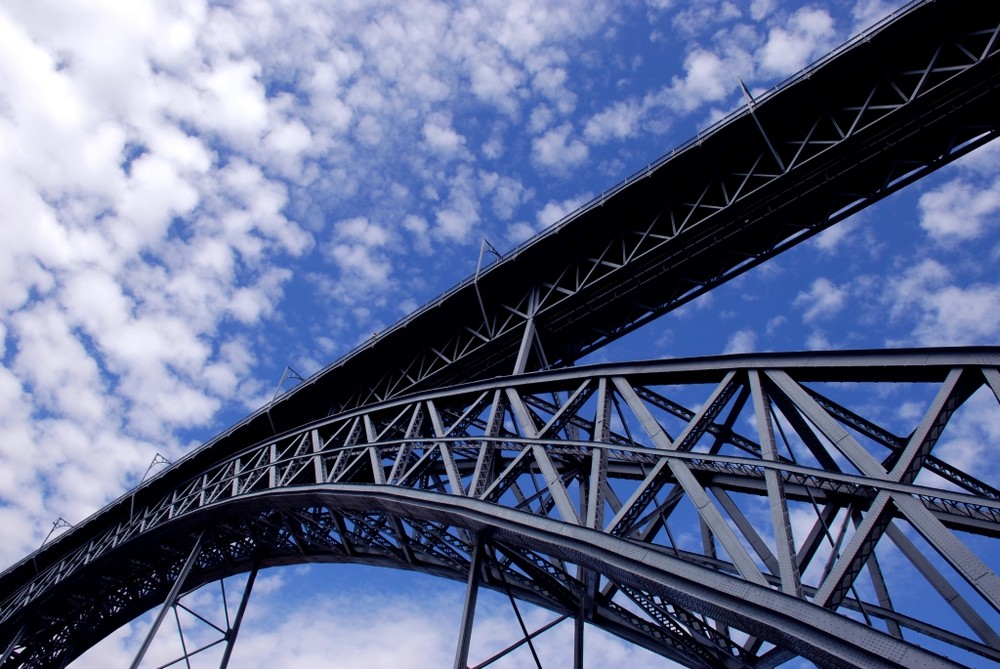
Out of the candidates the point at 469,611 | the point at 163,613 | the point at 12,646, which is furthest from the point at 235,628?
the point at 12,646

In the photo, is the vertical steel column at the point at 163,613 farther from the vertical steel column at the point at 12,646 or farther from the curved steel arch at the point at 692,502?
the vertical steel column at the point at 12,646

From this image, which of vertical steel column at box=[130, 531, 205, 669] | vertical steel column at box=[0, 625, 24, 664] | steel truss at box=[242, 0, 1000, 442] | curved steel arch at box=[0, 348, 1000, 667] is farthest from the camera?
vertical steel column at box=[0, 625, 24, 664]

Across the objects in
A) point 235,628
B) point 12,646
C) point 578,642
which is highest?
point 12,646

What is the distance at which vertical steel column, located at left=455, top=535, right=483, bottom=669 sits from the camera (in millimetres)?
11270

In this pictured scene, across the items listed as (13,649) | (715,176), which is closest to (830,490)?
(715,176)

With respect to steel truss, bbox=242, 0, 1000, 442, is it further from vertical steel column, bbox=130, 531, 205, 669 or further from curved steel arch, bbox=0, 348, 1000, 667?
vertical steel column, bbox=130, 531, 205, 669

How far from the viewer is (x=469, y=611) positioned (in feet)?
39.0

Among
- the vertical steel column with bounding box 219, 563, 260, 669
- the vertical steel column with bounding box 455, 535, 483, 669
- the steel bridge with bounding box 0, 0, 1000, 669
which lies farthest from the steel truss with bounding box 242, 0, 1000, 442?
the vertical steel column with bounding box 219, 563, 260, 669

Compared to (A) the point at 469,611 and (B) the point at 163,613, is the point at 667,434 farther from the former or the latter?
(B) the point at 163,613

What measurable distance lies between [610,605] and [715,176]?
9.09 meters

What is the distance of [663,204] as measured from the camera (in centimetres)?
1678

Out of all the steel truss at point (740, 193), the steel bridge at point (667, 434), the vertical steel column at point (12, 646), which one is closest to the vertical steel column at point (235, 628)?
the steel bridge at point (667, 434)

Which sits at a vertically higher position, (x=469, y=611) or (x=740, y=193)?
(x=740, y=193)

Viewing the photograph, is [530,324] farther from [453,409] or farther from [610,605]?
[610,605]
